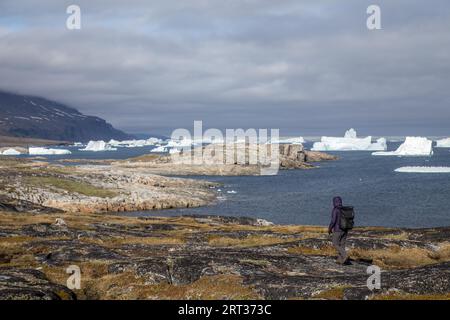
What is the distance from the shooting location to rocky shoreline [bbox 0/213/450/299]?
72.7ft

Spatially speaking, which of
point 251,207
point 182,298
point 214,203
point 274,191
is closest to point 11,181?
point 214,203

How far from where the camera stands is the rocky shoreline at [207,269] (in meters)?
22.2

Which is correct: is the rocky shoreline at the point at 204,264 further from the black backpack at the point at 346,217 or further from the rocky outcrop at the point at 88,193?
the rocky outcrop at the point at 88,193

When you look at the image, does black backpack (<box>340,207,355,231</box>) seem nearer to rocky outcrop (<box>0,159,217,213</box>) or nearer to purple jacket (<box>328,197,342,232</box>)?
purple jacket (<box>328,197,342,232</box>)

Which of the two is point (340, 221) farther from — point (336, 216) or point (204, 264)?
point (204, 264)

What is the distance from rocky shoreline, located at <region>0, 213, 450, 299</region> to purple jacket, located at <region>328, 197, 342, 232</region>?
8.57 feet

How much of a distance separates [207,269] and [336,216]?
7.73 m

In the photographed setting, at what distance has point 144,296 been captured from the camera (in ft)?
75.3

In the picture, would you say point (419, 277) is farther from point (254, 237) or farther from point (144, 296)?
point (254, 237)

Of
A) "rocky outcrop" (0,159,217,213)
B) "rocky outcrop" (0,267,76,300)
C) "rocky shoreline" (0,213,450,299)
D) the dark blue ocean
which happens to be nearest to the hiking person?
"rocky shoreline" (0,213,450,299)

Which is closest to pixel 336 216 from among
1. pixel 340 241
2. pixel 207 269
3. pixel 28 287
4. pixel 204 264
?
pixel 340 241

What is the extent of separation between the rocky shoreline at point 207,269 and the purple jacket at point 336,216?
2614 millimetres

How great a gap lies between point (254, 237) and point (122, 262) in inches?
748
